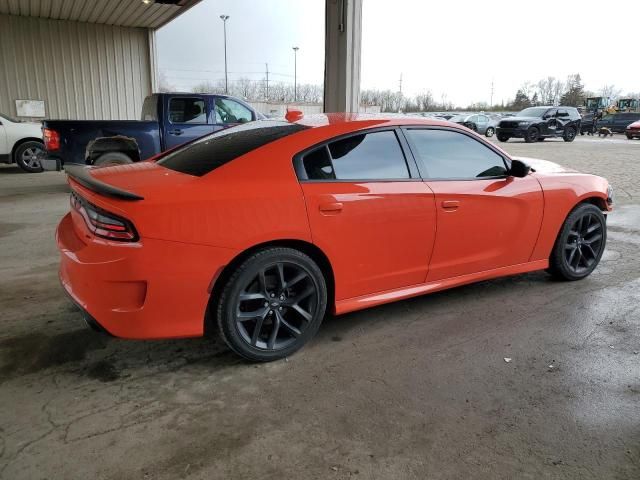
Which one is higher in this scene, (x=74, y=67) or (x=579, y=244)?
(x=74, y=67)

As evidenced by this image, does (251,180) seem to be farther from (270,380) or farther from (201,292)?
(270,380)

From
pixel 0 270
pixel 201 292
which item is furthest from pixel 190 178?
pixel 0 270

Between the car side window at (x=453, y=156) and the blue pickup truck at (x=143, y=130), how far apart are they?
6027 mm

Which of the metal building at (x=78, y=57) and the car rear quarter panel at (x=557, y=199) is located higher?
the metal building at (x=78, y=57)

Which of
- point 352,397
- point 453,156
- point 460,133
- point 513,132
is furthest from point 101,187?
point 513,132

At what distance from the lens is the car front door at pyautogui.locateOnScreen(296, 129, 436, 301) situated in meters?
3.10

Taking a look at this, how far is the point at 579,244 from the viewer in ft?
14.8

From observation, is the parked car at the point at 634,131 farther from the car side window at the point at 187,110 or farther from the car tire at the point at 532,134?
the car side window at the point at 187,110

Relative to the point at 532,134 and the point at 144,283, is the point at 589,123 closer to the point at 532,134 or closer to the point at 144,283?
the point at 532,134

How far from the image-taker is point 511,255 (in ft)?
13.2

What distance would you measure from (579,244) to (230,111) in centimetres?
669

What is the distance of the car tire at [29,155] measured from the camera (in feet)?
39.3

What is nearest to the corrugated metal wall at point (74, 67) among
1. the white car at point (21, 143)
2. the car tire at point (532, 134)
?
the white car at point (21, 143)

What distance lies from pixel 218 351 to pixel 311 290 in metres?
0.73
